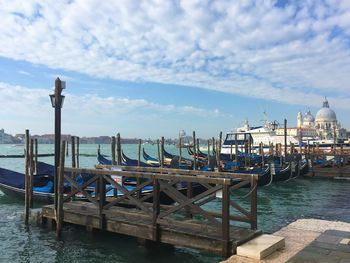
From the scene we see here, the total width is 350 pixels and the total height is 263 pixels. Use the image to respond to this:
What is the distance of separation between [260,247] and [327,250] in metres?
1.00

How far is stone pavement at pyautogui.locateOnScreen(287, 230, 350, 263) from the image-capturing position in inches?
219

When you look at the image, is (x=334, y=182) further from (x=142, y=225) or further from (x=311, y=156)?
(x=142, y=225)

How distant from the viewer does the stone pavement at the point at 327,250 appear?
5570 mm

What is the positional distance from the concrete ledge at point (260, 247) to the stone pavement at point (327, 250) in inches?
16.0

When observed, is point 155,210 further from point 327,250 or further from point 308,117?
point 308,117

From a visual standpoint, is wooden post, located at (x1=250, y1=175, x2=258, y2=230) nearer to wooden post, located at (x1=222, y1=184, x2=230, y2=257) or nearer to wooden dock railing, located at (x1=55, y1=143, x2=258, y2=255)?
wooden dock railing, located at (x1=55, y1=143, x2=258, y2=255)

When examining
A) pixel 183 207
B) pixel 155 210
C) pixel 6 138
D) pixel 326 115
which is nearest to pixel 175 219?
pixel 155 210

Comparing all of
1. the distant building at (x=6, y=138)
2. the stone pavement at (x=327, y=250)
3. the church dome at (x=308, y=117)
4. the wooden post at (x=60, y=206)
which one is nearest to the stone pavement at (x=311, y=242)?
the stone pavement at (x=327, y=250)

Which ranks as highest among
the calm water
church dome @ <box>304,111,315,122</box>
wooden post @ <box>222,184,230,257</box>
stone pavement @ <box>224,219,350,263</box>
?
church dome @ <box>304,111,315,122</box>

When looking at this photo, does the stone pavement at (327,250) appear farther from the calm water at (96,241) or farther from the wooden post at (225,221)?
the calm water at (96,241)

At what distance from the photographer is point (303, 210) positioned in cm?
1354

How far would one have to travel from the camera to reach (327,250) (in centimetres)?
603

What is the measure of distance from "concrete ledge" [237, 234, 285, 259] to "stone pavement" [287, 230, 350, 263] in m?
0.41

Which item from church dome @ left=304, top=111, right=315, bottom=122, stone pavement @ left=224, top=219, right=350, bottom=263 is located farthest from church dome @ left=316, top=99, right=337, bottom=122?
stone pavement @ left=224, top=219, right=350, bottom=263
